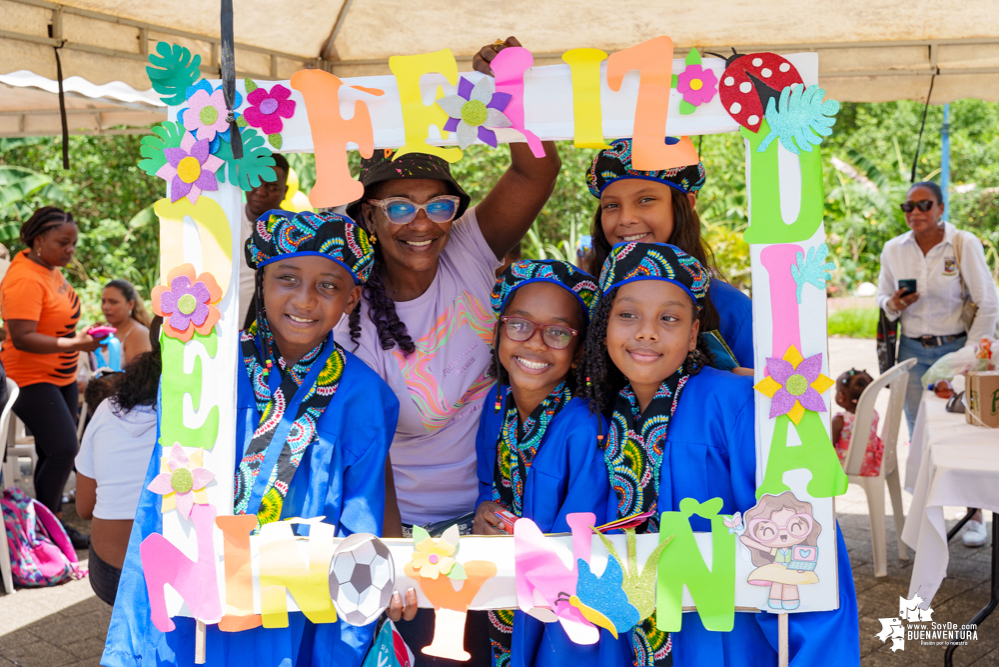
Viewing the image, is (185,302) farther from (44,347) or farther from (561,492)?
(44,347)

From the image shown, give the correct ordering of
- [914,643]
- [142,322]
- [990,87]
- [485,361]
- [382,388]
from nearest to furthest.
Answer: [382,388]
[485,361]
[914,643]
[990,87]
[142,322]

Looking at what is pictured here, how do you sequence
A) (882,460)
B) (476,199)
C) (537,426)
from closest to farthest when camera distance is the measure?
(537,426), (882,460), (476,199)

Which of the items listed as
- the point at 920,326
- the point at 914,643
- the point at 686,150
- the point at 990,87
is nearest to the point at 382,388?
the point at 686,150

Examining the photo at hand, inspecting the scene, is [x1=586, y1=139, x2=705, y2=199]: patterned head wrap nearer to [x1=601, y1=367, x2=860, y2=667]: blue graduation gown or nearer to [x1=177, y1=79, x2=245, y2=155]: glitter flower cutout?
[x1=601, y1=367, x2=860, y2=667]: blue graduation gown

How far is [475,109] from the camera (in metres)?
1.69

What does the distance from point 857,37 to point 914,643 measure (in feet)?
9.28

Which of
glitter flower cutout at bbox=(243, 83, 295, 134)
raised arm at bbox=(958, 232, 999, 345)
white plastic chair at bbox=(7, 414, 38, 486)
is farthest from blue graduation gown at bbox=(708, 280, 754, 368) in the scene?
white plastic chair at bbox=(7, 414, 38, 486)

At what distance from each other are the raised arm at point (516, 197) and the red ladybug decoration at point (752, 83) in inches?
30.3

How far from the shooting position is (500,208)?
2525mm

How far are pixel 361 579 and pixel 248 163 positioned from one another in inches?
37.5

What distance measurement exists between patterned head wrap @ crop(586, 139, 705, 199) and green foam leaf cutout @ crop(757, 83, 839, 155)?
62cm

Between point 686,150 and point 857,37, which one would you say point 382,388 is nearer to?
point 686,150

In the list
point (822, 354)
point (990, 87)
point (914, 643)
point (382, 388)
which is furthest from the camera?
point (990, 87)

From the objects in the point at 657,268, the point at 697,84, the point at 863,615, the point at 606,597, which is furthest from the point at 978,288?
the point at 606,597
